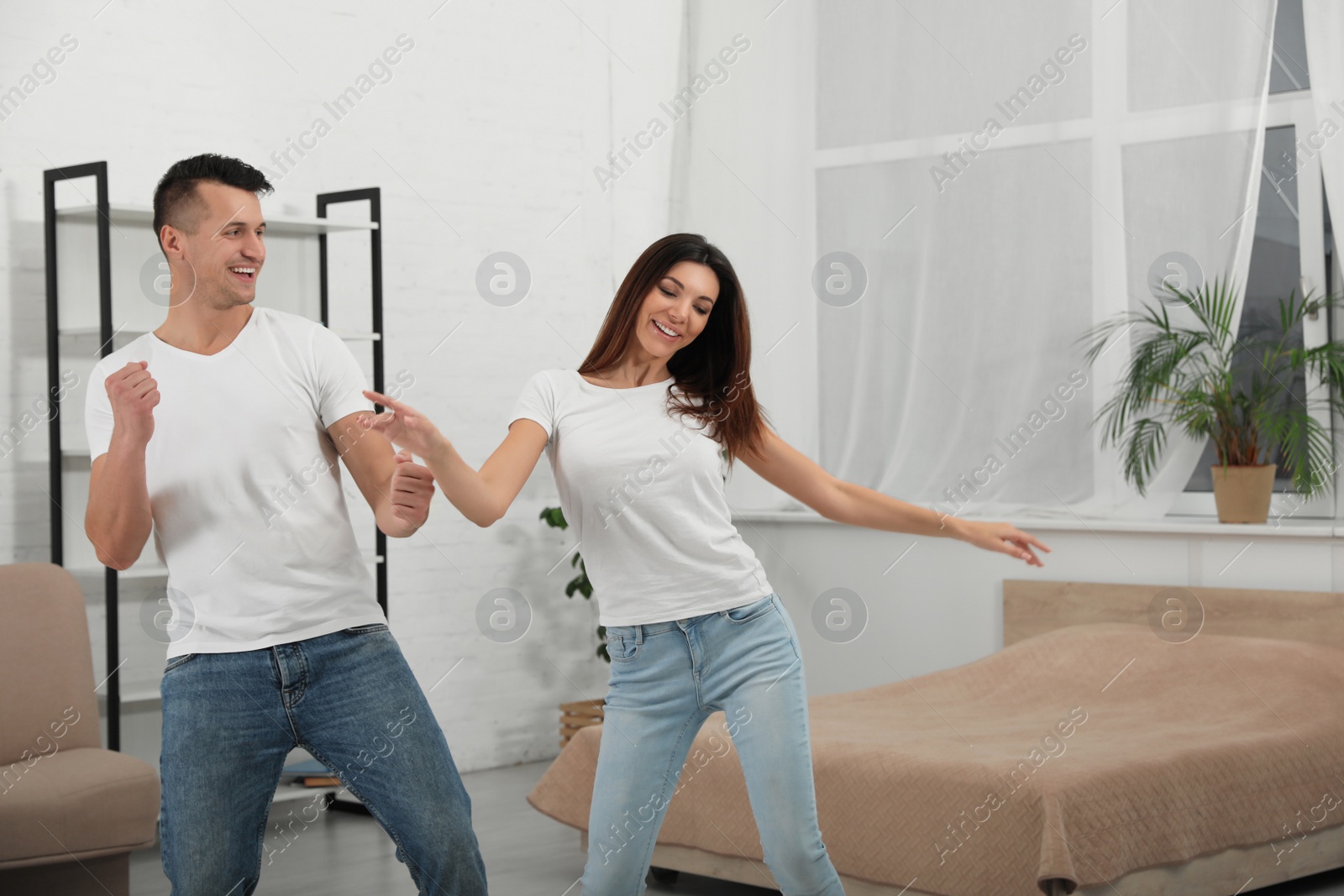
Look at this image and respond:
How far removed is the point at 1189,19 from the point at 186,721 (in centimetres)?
423

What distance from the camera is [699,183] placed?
641cm

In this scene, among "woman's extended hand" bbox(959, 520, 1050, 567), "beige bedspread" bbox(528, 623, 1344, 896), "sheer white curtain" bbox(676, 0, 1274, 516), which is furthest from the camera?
"sheer white curtain" bbox(676, 0, 1274, 516)

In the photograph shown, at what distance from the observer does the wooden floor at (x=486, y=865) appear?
153 inches

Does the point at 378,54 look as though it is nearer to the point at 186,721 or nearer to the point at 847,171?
the point at 847,171

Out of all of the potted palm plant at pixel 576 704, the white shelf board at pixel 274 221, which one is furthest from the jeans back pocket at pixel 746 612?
the potted palm plant at pixel 576 704

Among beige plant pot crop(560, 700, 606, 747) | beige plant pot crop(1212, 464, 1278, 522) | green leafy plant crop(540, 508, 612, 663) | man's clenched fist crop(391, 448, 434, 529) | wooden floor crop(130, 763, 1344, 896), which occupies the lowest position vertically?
wooden floor crop(130, 763, 1344, 896)

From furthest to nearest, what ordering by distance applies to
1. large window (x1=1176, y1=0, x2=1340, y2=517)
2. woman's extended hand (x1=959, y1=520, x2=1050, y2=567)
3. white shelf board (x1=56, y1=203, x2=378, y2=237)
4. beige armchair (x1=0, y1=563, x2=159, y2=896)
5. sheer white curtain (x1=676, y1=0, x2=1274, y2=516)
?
sheer white curtain (x1=676, y1=0, x2=1274, y2=516) → large window (x1=1176, y1=0, x2=1340, y2=517) → white shelf board (x1=56, y1=203, x2=378, y2=237) → beige armchair (x1=0, y1=563, x2=159, y2=896) → woman's extended hand (x1=959, y1=520, x2=1050, y2=567)

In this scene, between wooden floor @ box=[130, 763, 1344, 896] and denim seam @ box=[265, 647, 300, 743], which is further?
wooden floor @ box=[130, 763, 1344, 896]

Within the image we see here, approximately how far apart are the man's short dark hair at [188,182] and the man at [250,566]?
14 millimetres

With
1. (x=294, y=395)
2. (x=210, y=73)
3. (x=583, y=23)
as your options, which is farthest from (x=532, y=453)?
(x=583, y=23)

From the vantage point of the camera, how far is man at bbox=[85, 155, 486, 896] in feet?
6.64

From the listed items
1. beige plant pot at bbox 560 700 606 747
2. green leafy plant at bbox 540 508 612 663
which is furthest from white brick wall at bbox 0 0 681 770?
beige plant pot at bbox 560 700 606 747

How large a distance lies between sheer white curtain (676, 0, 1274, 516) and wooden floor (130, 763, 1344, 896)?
1.95 meters

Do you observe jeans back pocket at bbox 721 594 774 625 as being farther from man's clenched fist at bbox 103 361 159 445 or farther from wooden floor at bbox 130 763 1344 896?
wooden floor at bbox 130 763 1344 896
